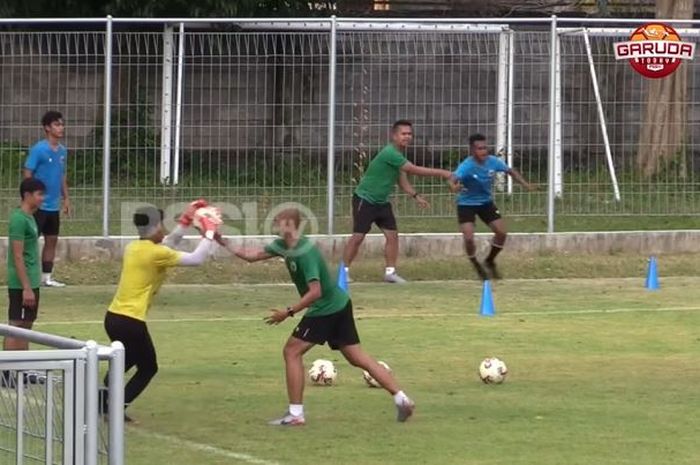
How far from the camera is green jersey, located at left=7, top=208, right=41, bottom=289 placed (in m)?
12.3

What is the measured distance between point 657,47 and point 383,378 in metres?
11.5

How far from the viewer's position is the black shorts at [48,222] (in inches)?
690

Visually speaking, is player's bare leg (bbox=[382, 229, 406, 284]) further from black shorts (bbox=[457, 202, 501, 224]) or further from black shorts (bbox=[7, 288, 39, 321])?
black shorts (bbox=[7, 288, 39, 321])

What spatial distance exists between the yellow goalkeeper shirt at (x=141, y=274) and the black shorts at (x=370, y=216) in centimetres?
794

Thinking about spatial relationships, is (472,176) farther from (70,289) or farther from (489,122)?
(70,289)

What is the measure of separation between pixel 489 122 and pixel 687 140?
2606mm

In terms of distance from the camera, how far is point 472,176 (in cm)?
1836

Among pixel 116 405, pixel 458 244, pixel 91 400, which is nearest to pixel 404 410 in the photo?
pixel 116 405

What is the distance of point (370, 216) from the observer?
18750 mm

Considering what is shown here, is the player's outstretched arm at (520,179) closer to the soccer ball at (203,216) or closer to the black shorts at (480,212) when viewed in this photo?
the black shorts at (480,212)

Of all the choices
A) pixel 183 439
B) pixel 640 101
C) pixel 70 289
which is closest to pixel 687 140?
pixel 640 101

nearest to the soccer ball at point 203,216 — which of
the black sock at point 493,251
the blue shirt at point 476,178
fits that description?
the blue shirt at point 476,178

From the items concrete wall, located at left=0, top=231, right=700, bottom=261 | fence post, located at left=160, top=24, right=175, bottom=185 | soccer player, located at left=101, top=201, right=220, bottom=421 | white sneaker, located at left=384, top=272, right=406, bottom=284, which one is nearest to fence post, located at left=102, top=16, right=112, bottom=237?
concrete wall, located at left=0, top=231, right=700, bottom=261

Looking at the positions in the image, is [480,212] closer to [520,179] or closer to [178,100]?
[520,179]
